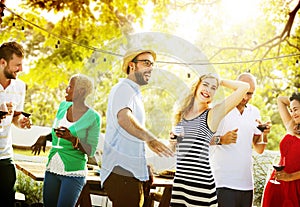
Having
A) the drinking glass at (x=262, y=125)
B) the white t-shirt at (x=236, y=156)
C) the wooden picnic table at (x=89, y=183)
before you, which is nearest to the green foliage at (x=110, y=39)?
the wooden picnic table at (x=89, y=183)

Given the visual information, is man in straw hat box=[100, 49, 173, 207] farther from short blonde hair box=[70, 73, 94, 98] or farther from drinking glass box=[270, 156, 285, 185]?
drinking glass box=[270, 156, 285, 185]

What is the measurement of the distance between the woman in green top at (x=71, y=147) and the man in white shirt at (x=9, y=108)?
0.64ft

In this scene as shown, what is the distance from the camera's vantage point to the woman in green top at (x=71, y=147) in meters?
2.77

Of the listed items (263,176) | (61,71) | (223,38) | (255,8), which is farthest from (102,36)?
(263,176)

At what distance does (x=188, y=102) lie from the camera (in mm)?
2699

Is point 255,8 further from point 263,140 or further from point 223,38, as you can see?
point 263,140

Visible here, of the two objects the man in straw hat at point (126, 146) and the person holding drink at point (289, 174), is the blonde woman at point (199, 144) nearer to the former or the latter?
the man in straw hat at point (126, 146)

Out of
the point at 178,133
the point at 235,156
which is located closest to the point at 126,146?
the point at 178,133

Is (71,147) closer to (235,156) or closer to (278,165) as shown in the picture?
(235,156)

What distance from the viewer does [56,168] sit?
9.12ft

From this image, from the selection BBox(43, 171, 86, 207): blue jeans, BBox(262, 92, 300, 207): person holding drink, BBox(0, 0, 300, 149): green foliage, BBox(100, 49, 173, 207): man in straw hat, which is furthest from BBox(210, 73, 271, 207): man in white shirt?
BBox(43, 171, 86, 207): blue jeans

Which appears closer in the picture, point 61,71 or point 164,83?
point 164,83

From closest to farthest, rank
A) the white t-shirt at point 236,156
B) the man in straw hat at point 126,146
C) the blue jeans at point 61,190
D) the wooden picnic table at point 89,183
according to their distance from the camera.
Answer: the man in straw hat at point 126,146 < the blue jeans at point 61,190 < the white t-shirt at point 236,156 < the wooden picnic table at point 89,183

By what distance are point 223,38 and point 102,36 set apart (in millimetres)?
1119
